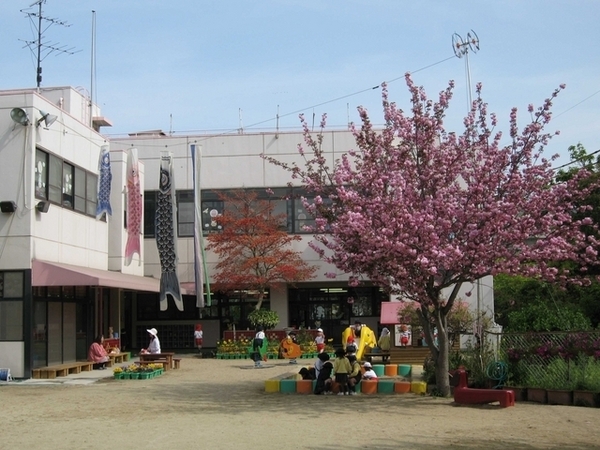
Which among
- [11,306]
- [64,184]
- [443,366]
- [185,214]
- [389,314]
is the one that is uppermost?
[185,214]

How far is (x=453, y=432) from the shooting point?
13039mm

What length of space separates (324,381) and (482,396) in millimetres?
4098

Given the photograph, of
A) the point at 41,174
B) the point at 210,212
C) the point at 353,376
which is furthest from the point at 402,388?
the point at 210,212

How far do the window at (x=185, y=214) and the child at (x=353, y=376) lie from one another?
1984cm

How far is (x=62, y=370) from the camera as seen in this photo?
24453 mm

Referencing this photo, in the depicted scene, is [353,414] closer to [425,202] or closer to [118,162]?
[425,202]

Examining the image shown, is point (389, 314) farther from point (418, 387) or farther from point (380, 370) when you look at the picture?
point (418, 387)

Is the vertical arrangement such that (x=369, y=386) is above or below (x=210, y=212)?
below

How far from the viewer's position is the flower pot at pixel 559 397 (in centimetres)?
1636

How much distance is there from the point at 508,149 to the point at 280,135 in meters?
21.1

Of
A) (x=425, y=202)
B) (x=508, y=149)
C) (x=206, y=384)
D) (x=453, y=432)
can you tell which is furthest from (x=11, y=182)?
(x=453, y=432)

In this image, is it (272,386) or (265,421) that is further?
(272,386)

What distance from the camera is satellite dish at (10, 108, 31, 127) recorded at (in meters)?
23.1

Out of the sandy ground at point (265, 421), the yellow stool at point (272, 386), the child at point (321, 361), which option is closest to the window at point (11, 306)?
the sandy ground at point (265, 421)
